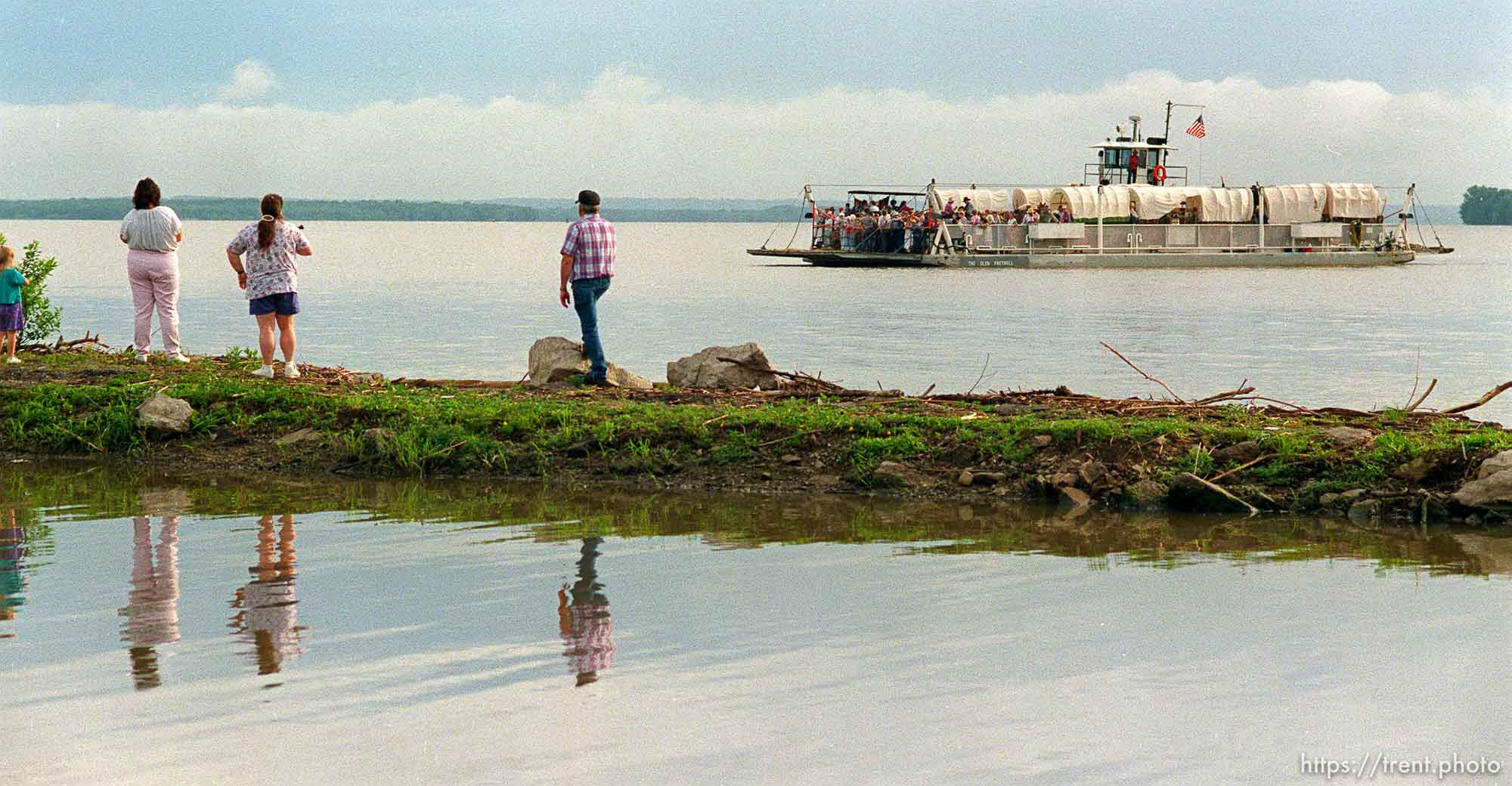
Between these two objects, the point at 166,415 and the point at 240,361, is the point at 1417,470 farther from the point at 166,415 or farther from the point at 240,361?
the point at 240,361

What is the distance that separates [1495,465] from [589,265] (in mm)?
6929

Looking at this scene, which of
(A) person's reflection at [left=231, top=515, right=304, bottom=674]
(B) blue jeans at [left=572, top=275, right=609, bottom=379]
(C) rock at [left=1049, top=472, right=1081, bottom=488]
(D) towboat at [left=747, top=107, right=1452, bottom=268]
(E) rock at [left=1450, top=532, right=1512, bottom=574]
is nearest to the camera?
(A) person's reflection at [left=231, top=515, right=304, bottom=674]

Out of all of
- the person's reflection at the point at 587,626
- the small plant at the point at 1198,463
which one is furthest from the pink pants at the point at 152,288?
the small plant at the point at 1198,463

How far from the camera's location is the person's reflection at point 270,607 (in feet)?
18.8

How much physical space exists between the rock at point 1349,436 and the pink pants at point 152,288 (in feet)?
30.9

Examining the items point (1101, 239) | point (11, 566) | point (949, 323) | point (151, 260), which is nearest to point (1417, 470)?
point (11, 566)

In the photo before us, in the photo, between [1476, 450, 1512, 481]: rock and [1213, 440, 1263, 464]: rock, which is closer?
[1476, 450, 1512, 481]: rock

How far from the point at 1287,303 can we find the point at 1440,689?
39.9 metres

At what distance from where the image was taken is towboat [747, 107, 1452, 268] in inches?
2446

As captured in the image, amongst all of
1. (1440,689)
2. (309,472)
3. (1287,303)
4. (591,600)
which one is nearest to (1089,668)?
(1440,689)

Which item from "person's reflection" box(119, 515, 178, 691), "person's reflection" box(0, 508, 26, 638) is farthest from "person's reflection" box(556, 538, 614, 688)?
"person's reflection" box(0, 508, 26, 638)

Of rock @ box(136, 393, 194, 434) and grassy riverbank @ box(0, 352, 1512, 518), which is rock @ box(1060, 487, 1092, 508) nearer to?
grassy riverbank @ box(0, 352, 1512, 518)

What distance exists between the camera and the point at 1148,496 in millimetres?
9133

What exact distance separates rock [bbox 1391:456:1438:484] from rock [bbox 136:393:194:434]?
8.04m
